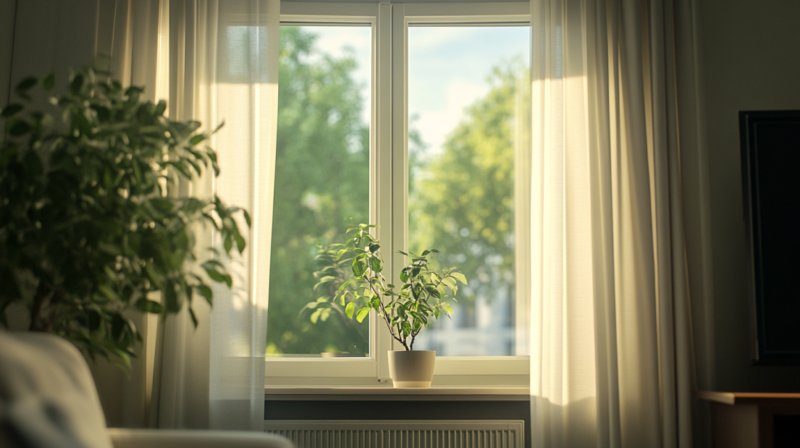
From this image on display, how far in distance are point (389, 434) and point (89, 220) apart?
143 centimetres

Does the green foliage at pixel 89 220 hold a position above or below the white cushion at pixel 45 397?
above

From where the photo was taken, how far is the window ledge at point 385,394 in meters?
2.28

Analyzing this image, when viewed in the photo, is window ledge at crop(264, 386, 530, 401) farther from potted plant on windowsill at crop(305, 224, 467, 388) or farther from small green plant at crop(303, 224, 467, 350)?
small green plant at crop(303, 224, 467, 350)

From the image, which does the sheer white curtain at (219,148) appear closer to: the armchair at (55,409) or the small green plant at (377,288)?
the small green plant at (377,288)

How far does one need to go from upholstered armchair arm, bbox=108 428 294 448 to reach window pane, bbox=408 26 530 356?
1.29 metres

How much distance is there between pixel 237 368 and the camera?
85.7 inches

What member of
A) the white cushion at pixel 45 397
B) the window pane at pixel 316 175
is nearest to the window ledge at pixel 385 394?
the window pane at pixel 316 175

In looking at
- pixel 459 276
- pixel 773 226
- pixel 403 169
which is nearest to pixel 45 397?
pixel 459 276

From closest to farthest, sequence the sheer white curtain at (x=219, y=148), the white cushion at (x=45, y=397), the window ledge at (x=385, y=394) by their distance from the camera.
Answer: the white cushion at (x=45, y=397) → the sheer white curtain at (x=219, y=148) → the window ledge at (x=385, y=394)

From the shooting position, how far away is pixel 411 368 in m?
2.28

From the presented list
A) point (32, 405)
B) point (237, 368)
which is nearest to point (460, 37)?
point (237, 368)

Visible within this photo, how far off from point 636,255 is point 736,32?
111 centimetres

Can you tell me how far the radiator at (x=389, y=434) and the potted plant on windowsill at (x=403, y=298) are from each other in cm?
17

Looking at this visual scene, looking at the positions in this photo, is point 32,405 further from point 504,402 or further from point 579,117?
point 579,117
